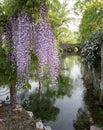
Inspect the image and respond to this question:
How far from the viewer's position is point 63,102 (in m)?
10.2

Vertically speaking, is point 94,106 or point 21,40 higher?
point 21,40

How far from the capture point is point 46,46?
520cm

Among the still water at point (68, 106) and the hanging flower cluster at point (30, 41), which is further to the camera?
the still water at point (68, 106)

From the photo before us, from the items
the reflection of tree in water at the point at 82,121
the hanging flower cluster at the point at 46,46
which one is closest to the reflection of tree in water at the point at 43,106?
the reflection of tree in water at the point at 82,121

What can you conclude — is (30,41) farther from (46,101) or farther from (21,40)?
(46,101)

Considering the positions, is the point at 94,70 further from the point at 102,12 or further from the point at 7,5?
the point at 7,5

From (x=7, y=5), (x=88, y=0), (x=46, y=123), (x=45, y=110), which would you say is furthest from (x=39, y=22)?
(x=88, y=0)

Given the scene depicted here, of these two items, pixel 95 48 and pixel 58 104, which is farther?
pixel 95 48

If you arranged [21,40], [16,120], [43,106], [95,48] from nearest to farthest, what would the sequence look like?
1. [21,40]
2. [16,120]
3. [43,106]
4. [95,48]

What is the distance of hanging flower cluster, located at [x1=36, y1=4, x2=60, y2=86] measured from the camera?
5086mm

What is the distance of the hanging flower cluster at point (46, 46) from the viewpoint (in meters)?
5.09

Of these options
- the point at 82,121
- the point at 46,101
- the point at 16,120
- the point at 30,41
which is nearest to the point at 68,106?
the point at 46,101

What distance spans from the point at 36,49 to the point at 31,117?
1683 millimetres

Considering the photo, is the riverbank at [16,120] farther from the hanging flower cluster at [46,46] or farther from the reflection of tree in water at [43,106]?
the reflection of tree in water at [43,106]
